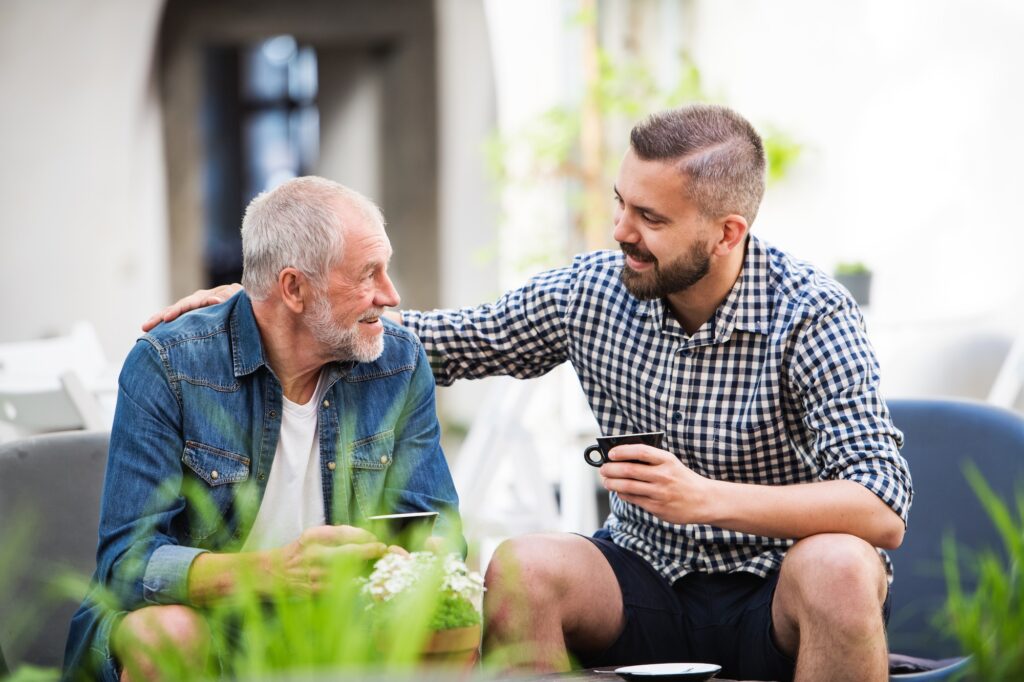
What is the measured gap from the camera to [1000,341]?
4.20 m

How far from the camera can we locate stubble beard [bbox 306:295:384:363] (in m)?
1.96

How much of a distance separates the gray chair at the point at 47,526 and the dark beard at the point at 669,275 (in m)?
0.95

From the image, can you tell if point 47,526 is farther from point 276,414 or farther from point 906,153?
point 906,153

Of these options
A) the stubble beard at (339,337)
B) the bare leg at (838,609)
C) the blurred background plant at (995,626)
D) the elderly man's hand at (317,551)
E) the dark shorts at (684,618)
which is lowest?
the dark shorts at (684,618)

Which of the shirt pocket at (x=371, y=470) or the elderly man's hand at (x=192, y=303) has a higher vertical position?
the elderly man's hand at (x=192, y=303)

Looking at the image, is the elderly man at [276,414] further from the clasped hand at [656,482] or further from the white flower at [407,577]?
the white flower at [407,577]

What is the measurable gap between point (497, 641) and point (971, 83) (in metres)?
3.30

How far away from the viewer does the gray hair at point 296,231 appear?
77.2 inches

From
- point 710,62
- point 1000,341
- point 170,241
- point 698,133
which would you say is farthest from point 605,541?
point 170,241

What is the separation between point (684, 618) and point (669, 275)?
59cm

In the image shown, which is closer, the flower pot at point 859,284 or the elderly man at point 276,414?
the elderly man at point 276,414

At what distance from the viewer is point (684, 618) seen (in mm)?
2105

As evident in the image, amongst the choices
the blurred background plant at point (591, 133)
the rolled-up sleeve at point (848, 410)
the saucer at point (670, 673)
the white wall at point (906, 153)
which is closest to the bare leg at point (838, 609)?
the rolled-up sleeve at point (848, 410)

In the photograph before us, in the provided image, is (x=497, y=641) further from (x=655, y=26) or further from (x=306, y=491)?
(x=655, y=26)
